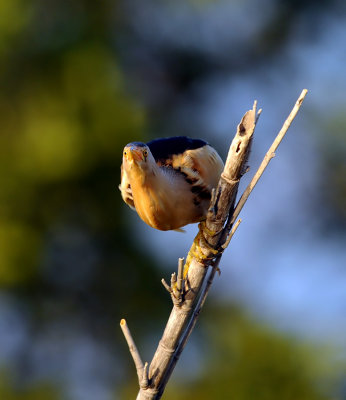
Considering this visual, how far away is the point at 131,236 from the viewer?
15.6 ft

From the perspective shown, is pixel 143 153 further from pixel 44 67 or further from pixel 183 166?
pixel 44 67

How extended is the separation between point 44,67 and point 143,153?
3521 millimetres

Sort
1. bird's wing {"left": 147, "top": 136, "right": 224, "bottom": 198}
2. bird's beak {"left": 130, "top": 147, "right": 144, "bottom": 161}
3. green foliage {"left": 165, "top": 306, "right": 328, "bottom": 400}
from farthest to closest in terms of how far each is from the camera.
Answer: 1. green foliage {"left": 165, "top": 306, "right": 328, "bottom": 400}
2. bird's wing {"left": 147, "top": 136, "right": 224, "bottom": 198}
3. bird's beak {"left": 130, "top": 147, "right": 144, "bottom": 161}

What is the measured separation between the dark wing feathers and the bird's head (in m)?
0.25

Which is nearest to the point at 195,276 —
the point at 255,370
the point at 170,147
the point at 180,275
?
the point at 180,275

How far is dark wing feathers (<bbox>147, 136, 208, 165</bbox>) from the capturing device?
1.79 metres

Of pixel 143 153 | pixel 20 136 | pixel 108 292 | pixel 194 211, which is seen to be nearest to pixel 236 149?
pixel 143 153

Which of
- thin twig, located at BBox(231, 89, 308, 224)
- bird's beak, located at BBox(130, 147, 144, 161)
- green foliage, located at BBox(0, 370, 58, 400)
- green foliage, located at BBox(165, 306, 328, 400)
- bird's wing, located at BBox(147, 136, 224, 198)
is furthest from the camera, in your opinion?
green foliage, located at BBox(0, 370, 58, 400)

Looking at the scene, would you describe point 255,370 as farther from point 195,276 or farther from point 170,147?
point 195,276

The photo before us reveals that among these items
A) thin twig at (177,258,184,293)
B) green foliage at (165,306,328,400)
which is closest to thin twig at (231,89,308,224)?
thin twig at (177,258,184,293)

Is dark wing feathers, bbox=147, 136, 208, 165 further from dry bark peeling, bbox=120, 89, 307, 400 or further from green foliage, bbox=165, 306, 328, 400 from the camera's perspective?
green foliage, bbox=165, 306, 328, 400

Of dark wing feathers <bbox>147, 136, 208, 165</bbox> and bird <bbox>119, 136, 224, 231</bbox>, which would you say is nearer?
bird <bbox>119, 136, 224, 231</bbox>

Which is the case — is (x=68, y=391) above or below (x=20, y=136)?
below

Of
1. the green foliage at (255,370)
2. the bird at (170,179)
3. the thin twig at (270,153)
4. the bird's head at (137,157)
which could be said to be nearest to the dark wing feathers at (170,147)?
the bird at (170,179)
